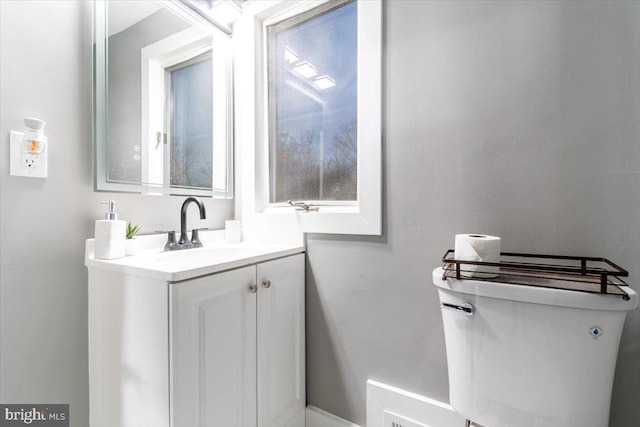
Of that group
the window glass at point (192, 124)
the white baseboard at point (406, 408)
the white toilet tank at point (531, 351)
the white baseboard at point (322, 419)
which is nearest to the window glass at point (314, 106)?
the window glass at point (192, 124)

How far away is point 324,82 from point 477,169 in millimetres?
780

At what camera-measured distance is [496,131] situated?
3.01ft

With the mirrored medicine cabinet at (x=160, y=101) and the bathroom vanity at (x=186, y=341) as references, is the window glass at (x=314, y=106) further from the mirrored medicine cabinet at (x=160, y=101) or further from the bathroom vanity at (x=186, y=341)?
the bathroom vanity at (x=186, y=341)

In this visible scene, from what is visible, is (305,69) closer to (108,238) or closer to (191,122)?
(191,122)

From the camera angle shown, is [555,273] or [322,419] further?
[322,419]

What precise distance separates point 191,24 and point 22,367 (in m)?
1.49

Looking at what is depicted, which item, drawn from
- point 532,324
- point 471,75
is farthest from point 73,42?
point 532,324

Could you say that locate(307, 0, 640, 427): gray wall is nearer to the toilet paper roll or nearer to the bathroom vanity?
the toilet paper roll

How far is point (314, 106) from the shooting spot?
1352 millimetres

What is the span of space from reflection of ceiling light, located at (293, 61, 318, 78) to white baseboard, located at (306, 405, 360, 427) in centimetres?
154

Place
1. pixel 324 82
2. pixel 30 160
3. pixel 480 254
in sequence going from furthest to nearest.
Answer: pixel 324 82 → pixel 30 160 → pixel 480 254

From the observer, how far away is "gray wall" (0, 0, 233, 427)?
2.83 ft

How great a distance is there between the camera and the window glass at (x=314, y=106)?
1.26 metres

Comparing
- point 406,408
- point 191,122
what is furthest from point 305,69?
point 406,408
